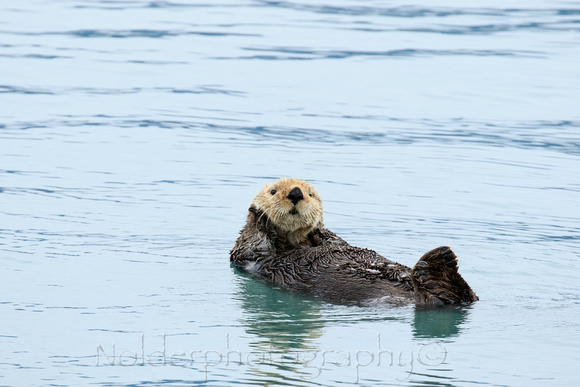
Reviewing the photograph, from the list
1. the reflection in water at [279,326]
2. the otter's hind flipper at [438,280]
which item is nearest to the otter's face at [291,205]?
the reflection in water at [279,326]

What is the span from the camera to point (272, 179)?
8977 mm

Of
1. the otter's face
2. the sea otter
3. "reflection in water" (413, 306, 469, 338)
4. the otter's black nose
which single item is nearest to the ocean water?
"reflection in water" (413, 306, 469, 338)

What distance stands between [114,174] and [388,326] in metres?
4.61

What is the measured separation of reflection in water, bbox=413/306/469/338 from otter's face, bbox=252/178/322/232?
3.92 feet

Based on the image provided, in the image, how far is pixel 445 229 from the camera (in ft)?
25.1

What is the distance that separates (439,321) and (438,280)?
9.3 inches

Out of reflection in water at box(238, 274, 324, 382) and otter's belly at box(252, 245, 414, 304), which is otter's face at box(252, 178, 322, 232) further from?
reflection in water at box(238, 274, 324, 382)

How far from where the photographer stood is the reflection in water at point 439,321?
5.20m

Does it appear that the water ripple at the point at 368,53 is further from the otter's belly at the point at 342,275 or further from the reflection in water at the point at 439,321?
the reflection in water at the point at 439,321

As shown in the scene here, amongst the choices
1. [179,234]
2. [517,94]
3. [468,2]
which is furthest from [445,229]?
[468,2]

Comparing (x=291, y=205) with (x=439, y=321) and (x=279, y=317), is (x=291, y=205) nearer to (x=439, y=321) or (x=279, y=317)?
(x=279, y=317)

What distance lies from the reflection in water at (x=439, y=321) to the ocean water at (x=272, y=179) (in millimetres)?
17

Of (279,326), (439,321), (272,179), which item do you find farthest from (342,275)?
(272,179)

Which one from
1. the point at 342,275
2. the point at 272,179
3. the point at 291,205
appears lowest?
the point at 342,275
